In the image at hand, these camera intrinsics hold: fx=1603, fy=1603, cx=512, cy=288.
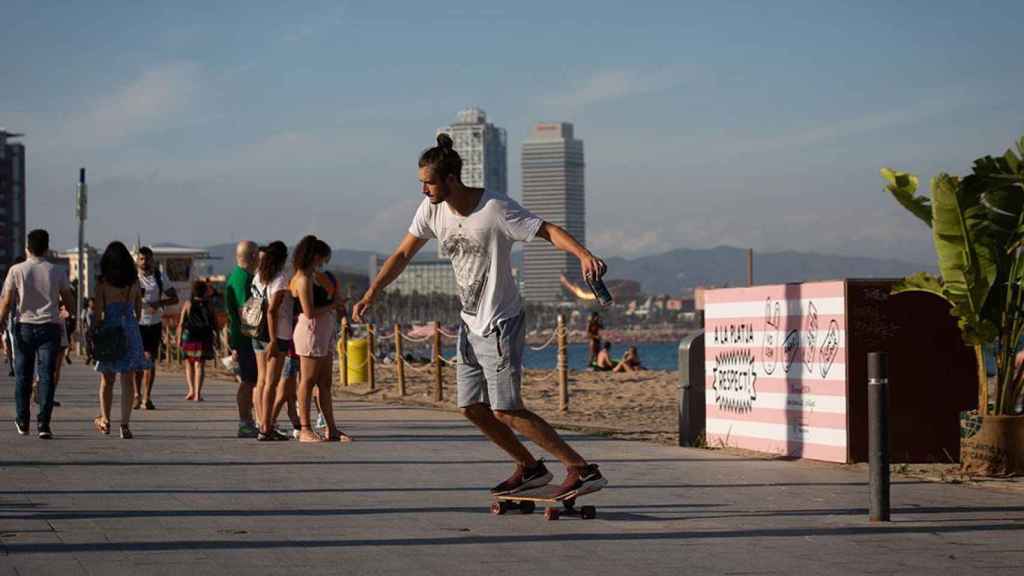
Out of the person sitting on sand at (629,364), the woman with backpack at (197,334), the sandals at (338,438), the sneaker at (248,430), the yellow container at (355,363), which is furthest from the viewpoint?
the person sitting on sand at (629,364)

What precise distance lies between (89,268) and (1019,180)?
141 meters

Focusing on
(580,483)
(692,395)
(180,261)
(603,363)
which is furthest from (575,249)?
(180,261)

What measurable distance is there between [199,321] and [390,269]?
540 inches

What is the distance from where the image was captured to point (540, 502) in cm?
852

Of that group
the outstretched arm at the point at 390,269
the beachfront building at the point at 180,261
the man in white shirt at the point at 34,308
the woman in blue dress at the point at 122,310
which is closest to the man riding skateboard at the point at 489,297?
the outstretched arm at the point at 390,269

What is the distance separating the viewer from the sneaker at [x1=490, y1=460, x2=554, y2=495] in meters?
8.55

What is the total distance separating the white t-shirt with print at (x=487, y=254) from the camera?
8.31m

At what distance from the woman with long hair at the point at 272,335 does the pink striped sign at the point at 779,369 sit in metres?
3.63

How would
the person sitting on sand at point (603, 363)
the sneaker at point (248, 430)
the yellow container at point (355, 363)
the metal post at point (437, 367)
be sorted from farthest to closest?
the person sitting on sand at point (603, 363)
the yellow container at point (355, 363)
the metal post at point (437, 367)
the sneaker at point (248, 430)

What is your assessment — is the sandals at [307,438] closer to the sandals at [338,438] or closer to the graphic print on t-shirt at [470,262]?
the sandals at [338,438]

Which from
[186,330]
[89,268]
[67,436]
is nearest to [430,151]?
[67,436]

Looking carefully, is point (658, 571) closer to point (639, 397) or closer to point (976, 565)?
point (976, 565)

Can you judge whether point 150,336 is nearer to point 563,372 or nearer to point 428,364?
point 563,372

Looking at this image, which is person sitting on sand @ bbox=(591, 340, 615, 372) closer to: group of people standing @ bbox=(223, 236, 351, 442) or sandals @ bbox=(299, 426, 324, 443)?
group of people standing @ bbox=(223, 236, 351, 442)
